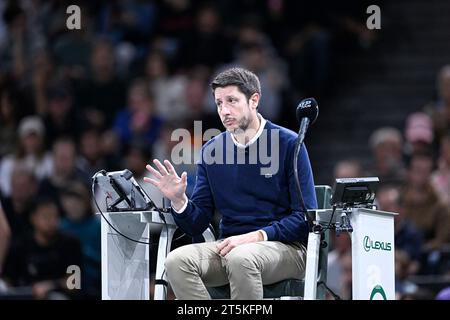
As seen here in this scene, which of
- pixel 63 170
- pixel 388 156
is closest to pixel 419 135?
pixel 388 156

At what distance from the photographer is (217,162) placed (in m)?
5.69

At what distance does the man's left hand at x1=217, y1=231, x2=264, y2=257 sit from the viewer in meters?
5.38

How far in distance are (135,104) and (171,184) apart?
5388mm

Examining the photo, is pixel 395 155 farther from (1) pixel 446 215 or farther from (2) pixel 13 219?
(2) pixel 13 219

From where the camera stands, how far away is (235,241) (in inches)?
212

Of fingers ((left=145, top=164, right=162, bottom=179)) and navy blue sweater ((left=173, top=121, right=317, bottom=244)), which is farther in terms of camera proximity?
navy blue sweater ((left=173, top=121, right=317, bottom=244))

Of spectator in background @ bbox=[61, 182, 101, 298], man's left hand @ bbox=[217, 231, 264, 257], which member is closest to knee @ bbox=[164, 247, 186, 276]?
man's left hand @ bbox=[217, 231, 264, 257]

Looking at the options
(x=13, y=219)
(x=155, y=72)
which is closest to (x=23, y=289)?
(x=13, y=219)

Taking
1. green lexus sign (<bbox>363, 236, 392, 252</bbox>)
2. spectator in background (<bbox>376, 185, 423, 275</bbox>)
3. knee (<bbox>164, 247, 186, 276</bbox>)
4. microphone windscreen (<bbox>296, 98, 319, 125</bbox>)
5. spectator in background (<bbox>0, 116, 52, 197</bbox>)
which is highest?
microphone windscreen (<bbox>296, 98, 319, 125</bbox>)

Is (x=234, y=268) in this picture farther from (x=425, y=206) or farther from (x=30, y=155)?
(x=30, y=155)

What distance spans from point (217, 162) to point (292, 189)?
1.36 feet

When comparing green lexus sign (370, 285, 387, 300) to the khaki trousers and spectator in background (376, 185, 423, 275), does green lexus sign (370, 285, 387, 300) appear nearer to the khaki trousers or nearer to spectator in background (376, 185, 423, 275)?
the khaki trousers

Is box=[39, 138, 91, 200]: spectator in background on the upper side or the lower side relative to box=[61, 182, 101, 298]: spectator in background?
upper

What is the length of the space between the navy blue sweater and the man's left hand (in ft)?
0.22
